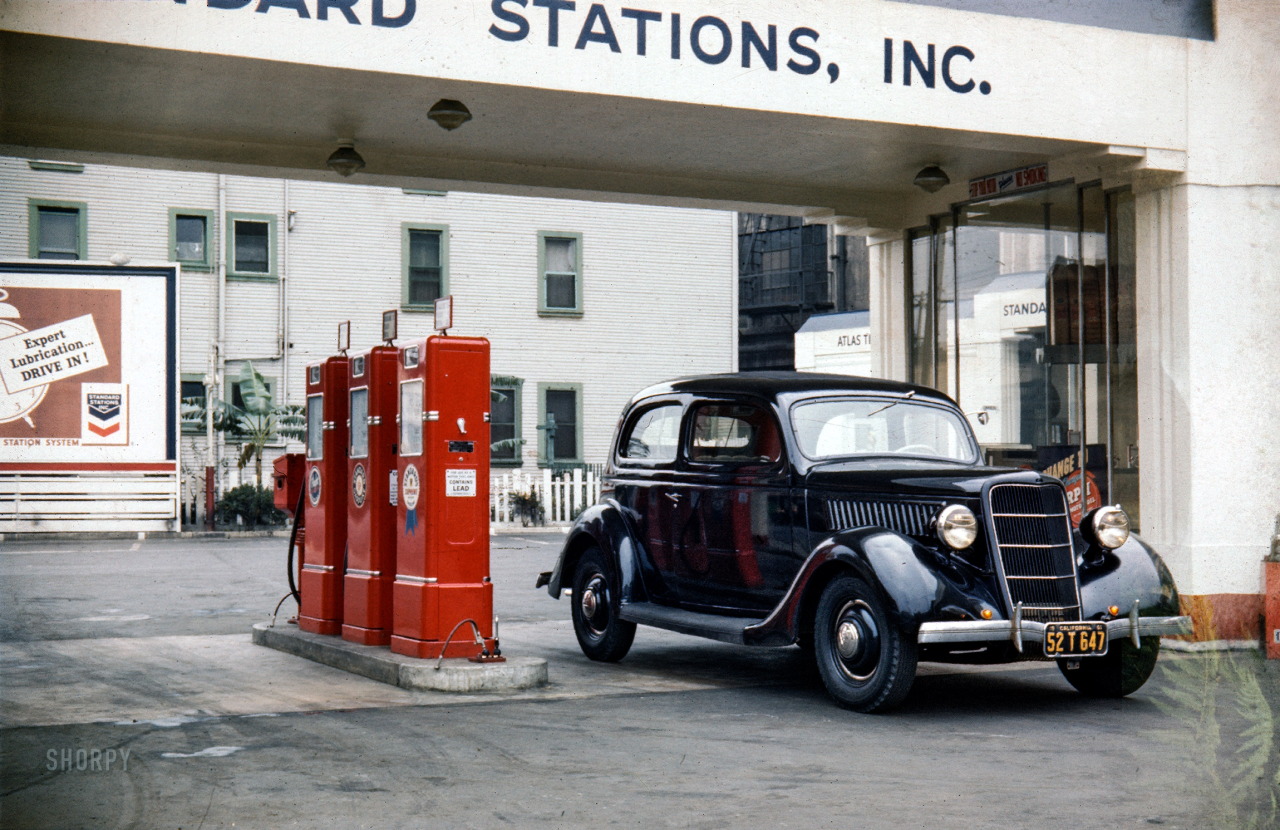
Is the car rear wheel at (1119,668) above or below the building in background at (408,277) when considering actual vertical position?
below

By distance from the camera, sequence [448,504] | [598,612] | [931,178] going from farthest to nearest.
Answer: [931,178], [598,612], [448,504]

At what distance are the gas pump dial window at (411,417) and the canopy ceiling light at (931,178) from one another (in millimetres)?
4969

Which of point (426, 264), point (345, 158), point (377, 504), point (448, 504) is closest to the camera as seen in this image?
point (448, 504)

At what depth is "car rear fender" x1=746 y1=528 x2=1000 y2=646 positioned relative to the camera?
7133mm

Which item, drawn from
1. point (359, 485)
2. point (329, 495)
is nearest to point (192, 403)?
point (329, 495)

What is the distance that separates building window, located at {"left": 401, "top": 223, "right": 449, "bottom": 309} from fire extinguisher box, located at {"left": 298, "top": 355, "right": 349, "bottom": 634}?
17195 millimetres

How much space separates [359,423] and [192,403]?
1660 centimetres

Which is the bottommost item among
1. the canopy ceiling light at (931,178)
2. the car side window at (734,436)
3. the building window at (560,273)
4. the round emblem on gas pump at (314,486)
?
the round emblem on gas pump at (314,486)

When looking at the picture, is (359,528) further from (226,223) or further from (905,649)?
(226,223)

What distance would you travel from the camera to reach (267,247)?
26.2 meters

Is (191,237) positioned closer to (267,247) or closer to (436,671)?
(267,247)

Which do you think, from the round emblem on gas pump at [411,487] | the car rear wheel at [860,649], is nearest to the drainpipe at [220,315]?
the round emblem on gas pump at [411,487]

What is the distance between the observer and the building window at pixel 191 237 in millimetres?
25609

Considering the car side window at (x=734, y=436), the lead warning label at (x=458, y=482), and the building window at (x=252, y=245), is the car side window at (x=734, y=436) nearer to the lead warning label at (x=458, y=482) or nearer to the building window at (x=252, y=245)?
the lead warning label at (x=458, y=482)
